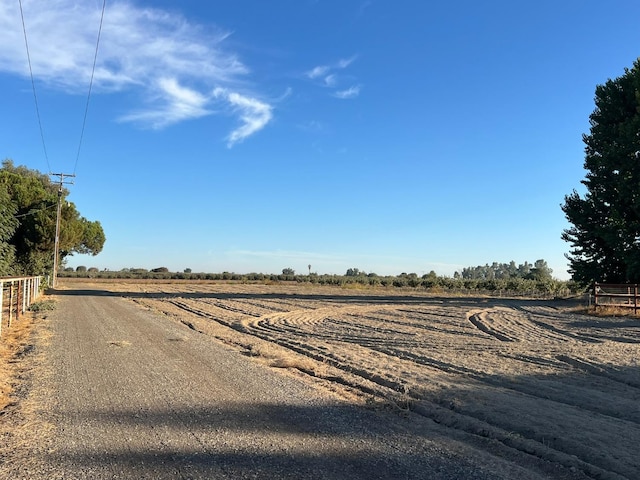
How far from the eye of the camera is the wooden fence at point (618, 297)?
2728cm

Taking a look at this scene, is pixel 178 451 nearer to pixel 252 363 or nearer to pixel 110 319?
pixel 252 363

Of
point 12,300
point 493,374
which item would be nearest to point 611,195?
point 493,374

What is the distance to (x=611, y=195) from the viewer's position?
1618 inches

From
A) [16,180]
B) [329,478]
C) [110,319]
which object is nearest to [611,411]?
[329,478]

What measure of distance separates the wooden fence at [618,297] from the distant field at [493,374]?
21.4ft

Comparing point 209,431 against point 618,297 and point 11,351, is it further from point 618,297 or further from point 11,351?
point 618,297

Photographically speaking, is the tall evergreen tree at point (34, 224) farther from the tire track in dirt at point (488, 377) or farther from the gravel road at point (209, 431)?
the gravel road at point (209, 431)

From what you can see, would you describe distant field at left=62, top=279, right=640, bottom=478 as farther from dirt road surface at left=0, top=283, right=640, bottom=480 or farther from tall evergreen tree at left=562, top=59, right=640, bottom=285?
tall evergreen tree at left=562, top=59, right=640, bottom=285

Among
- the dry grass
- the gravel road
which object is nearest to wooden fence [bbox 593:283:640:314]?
the gravel road

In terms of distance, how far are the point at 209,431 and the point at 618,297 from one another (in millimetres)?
29623

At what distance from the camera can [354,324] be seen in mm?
21234

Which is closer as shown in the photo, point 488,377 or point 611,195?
point 488,377

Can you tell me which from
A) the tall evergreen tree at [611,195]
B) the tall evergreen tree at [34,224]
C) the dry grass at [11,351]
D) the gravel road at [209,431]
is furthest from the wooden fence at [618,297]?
the tall evergreen tree at [34,224]

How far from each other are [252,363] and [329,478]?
6339 mm
